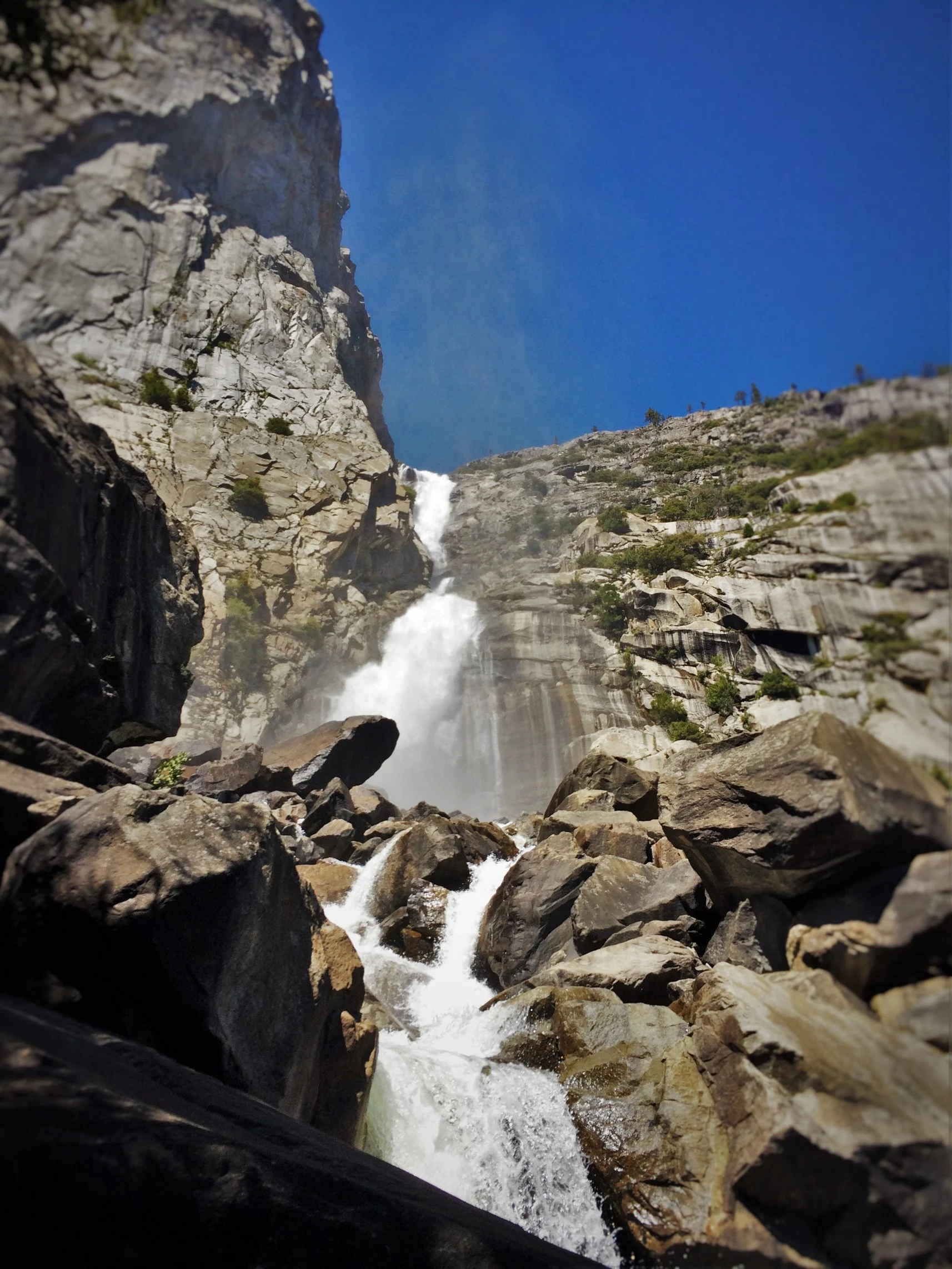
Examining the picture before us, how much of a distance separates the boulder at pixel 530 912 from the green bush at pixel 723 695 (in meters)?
6.10

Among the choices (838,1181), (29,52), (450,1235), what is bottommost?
(450,1235)

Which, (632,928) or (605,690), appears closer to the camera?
(632,928)

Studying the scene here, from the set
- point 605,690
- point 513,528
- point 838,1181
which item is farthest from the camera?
point 513,528

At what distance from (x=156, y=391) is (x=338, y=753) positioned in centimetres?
1920

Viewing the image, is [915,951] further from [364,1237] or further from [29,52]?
[29,52]

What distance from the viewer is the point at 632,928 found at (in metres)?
9.20

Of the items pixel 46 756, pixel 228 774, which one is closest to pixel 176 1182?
pixel 46 756

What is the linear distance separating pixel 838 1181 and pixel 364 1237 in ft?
8.30

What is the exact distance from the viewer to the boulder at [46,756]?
555 cm

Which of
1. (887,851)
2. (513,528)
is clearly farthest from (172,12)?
(513,528)

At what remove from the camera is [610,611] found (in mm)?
8453

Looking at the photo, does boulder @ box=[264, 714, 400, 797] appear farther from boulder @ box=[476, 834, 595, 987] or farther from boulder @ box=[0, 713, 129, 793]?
boulder @ box=[0, 713, 129, 793]

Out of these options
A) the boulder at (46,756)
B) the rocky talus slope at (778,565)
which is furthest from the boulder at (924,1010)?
the boulder at (46,756)

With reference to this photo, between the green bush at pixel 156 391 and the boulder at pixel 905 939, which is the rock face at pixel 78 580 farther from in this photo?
the boulder at pixel 905 939
